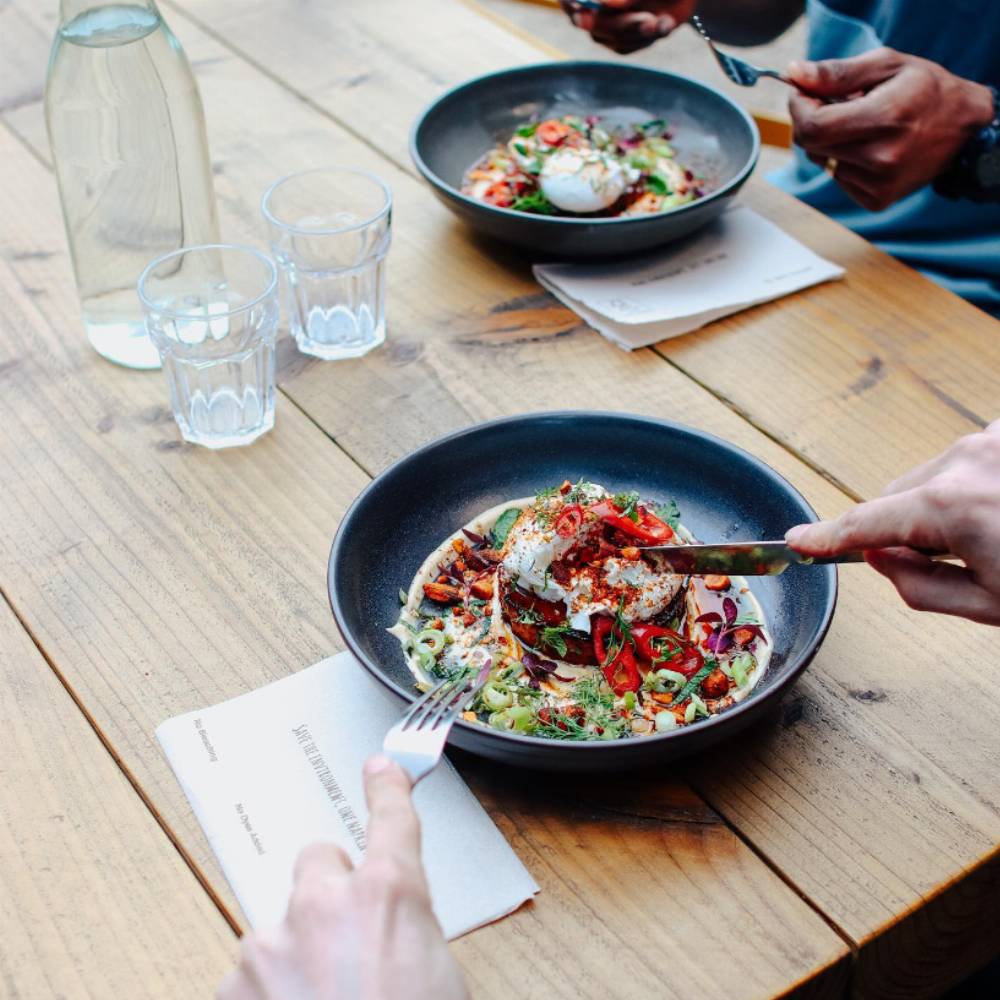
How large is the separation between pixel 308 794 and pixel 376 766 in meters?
0.23

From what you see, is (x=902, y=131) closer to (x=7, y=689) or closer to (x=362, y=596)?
(x=362, y=596)

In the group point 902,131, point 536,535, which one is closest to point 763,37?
point 902,131

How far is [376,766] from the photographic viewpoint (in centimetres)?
71

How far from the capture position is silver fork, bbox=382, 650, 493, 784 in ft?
2.56

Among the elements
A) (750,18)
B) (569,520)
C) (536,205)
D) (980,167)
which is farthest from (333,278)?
(750,18)

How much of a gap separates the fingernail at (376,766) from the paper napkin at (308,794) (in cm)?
17

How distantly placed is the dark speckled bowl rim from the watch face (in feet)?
0.95

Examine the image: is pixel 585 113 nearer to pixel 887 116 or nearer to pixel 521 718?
pixel 887 116

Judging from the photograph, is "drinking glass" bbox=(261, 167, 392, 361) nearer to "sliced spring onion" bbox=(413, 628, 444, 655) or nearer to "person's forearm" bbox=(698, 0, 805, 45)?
"sliced spring onion" bbox=(413, 628, 444, 655)

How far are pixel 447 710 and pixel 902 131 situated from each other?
1087mm

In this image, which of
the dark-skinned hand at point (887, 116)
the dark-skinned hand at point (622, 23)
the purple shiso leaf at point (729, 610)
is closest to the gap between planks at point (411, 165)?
the dark-skinned hand at point (622, 23)

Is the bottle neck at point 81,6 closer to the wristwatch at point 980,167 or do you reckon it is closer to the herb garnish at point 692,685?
the herb garnish at point 692,685

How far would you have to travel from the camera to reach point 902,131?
1.56 meters

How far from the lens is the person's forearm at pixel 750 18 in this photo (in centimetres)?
207
